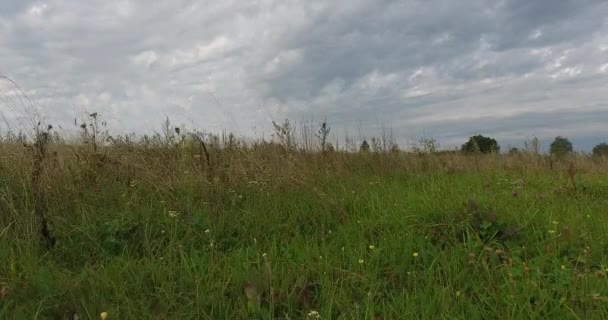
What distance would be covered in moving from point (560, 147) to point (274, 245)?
10275 millimetres

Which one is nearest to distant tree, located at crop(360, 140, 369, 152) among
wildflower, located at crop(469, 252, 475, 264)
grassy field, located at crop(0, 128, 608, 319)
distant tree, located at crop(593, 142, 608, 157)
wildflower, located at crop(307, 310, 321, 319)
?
grassy field, located at crop(0, 128, 608, 319)

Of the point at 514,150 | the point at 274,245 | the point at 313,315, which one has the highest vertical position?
the point at 514,150

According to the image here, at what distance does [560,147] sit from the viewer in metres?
10.1

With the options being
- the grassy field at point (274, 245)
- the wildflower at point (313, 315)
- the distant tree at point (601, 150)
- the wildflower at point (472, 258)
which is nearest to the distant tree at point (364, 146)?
the grassy field at point (274, 245)

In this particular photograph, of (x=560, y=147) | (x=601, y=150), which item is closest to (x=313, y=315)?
(x=560, y=147)

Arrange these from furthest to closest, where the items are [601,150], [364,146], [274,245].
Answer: [601,150]
[364,146]
[274,245]

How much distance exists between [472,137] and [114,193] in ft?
22.6

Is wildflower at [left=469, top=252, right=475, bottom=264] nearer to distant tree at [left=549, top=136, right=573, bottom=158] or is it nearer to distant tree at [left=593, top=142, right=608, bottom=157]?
distant tree at [left=549, top=136, right=573, bottom=158]

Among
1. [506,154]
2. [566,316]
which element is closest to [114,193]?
[566,316]

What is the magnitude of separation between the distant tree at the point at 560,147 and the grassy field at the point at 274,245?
17.8ft

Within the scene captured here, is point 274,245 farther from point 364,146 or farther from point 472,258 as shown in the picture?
point 364,146

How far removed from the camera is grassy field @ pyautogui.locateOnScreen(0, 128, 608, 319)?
2020 mm

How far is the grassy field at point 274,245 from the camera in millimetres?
2020

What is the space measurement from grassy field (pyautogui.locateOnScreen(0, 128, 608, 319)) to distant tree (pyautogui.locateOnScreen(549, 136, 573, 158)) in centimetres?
542
